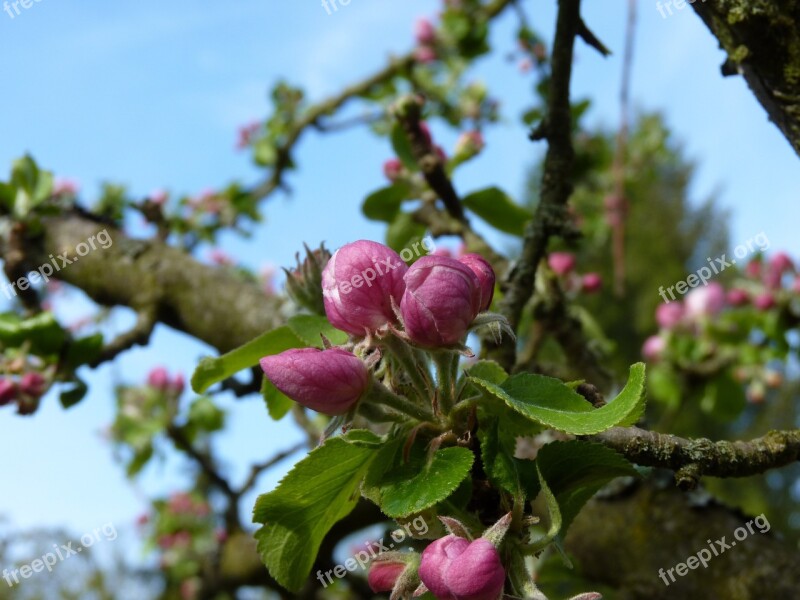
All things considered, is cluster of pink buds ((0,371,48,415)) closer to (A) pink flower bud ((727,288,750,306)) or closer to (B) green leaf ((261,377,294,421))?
(B) green leaf ((261,377,294,421))

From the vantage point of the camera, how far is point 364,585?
7.70ft

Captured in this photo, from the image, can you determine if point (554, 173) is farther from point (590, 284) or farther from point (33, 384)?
point (590, 284)

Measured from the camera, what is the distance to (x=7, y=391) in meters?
1.36

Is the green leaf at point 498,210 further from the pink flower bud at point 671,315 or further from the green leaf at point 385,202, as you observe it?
the pink flower bud at point 671,315

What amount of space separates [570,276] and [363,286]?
1758 mm

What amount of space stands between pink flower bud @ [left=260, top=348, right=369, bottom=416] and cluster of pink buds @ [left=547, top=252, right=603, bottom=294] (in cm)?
144

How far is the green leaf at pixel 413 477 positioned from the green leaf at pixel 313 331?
0.52ft

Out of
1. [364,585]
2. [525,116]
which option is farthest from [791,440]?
[364,585]

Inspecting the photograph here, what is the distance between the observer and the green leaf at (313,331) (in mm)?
806

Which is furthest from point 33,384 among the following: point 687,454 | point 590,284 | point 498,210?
point 590,284

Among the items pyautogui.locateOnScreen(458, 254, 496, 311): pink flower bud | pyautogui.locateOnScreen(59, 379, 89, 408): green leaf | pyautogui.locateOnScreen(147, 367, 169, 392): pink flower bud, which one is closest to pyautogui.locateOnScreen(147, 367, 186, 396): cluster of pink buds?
pyautogui.locateOnScreen(147, 367, 169, 392): pink flower bud

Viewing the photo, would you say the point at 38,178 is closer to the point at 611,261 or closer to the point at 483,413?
the point at 483,413

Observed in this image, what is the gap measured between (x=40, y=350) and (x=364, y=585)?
4.36ft

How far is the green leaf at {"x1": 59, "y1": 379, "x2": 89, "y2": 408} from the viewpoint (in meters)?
1.45
